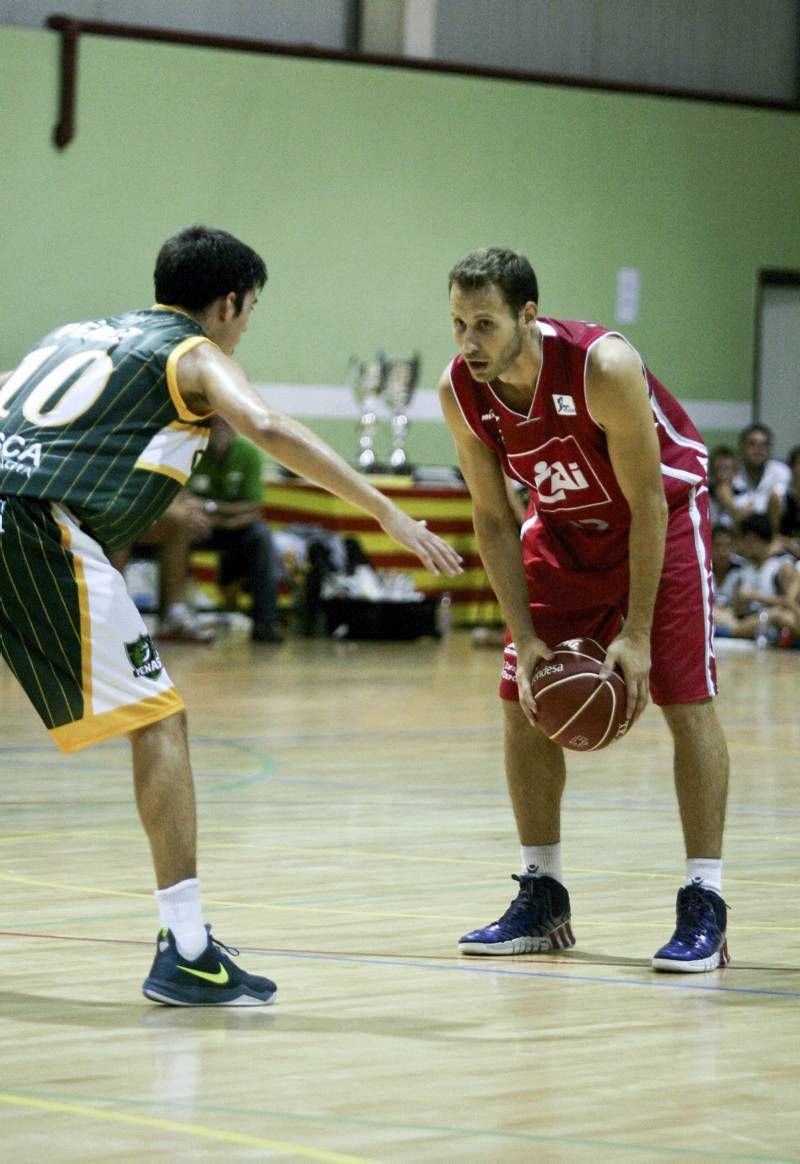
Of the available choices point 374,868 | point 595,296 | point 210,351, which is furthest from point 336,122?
point 210,351

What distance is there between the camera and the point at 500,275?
424cm

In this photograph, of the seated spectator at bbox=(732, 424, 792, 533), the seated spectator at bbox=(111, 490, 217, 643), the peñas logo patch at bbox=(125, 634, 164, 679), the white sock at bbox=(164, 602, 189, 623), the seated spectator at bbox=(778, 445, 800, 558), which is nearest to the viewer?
the peñas logo patch at bbox=(125, 634, 164, 679)

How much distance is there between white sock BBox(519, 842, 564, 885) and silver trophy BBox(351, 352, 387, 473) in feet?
34.2

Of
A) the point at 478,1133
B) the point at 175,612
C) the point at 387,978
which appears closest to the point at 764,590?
the point at 175,612

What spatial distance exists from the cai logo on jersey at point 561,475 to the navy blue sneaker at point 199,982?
123 centimetres

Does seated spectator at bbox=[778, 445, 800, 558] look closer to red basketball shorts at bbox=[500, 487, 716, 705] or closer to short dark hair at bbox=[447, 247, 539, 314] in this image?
red basketball shorts at bbox=[500, 487, 716, 705]

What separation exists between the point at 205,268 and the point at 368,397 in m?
11.2

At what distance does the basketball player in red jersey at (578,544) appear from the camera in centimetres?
426

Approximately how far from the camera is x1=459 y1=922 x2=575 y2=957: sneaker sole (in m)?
4.42

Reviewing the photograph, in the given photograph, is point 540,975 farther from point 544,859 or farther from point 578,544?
point 578,544

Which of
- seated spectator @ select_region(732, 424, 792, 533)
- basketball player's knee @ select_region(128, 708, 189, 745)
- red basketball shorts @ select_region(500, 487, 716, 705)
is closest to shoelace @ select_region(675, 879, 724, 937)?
red basketball shorts @ select_region(500, 487, 716, 705)

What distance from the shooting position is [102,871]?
5387mm

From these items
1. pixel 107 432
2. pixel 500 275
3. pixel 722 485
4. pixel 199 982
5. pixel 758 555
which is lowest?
pixel 758 555

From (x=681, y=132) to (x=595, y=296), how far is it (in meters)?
1.57
